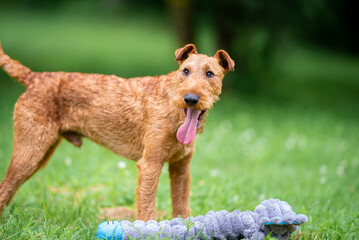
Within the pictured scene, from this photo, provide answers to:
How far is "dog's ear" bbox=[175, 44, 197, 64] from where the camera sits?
10.7 ft

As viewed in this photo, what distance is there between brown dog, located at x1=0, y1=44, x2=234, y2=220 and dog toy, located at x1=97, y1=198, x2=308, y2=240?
33 cm

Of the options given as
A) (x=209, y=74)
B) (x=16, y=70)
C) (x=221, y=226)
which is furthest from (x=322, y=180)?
(x=16, y=70)

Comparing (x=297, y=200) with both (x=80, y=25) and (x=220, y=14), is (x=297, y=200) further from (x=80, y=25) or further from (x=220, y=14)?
(x=80, y=25)

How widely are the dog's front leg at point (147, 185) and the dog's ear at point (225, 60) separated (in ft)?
3.40

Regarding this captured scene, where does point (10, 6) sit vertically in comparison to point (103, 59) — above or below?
above

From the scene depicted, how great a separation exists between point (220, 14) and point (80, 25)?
15907 millimetres

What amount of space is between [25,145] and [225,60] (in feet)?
6.62

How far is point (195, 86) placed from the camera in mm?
2916

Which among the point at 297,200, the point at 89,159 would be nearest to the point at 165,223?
the point at 297,200

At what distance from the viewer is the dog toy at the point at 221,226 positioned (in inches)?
114

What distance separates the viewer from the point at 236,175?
211 inches

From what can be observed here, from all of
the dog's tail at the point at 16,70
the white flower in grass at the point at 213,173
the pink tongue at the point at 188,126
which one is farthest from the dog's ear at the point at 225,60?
the white flower in grass at the point at 213,173

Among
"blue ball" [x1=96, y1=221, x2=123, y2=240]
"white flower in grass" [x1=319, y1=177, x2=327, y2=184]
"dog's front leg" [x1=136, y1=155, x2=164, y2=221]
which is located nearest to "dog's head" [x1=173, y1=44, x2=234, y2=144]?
"dog's front leg" [x1=136, y1=155, x2=164, y2=221]

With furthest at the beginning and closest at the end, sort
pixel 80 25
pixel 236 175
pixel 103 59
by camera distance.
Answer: pixel 80 25 → pixel 103 59 → pixel 236 175
